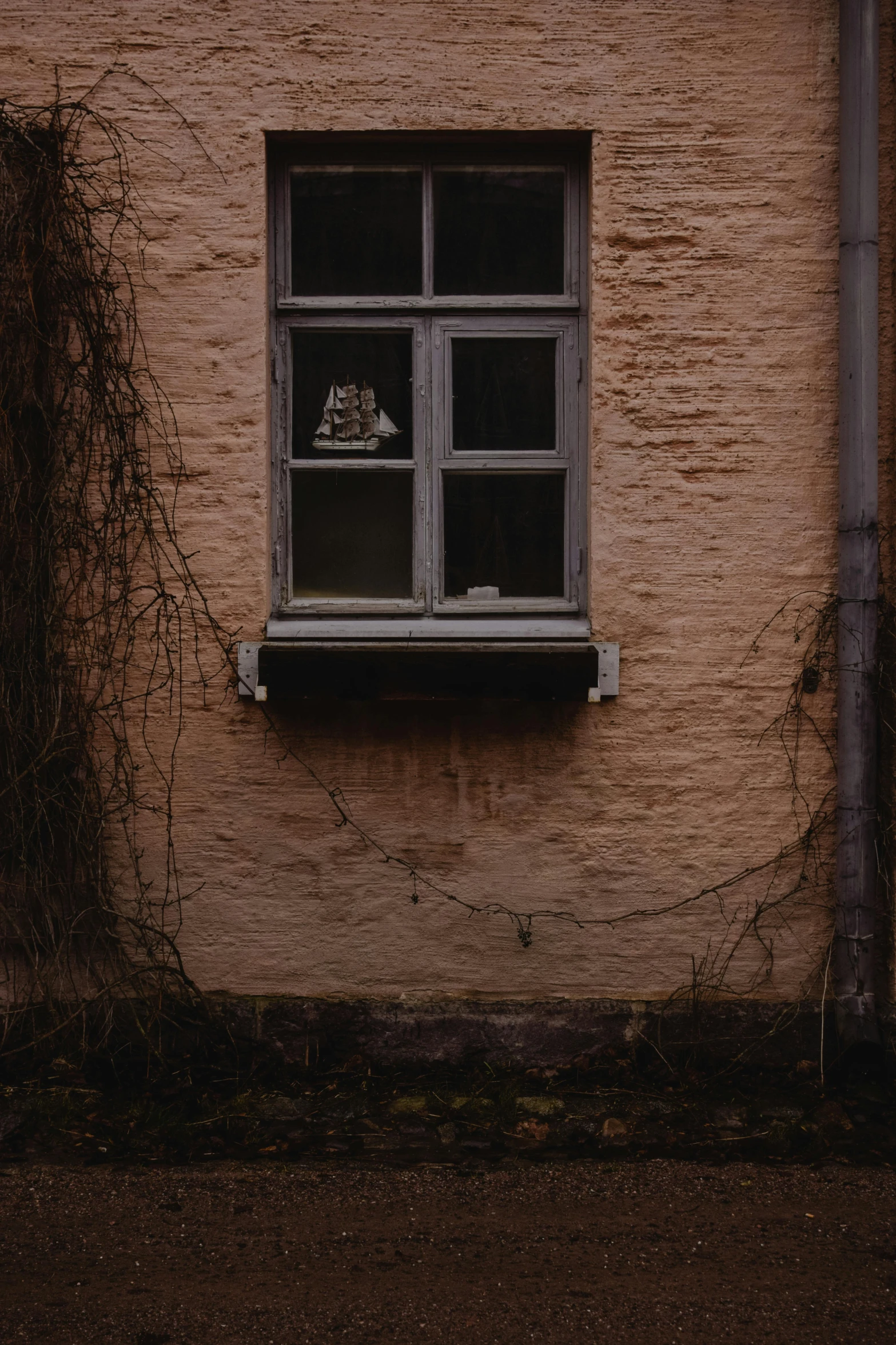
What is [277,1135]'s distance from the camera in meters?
3.63

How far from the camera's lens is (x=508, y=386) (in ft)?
13.9

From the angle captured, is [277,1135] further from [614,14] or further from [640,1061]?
[614,14]

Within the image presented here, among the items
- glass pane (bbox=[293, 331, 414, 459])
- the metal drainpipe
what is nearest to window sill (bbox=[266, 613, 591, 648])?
glass pane (bbox=[293, 331, 414, 459])

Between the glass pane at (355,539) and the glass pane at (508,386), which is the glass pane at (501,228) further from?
the glass pane at (355,539)

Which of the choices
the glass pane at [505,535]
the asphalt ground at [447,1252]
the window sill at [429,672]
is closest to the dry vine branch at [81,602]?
the window sill at [429,672]

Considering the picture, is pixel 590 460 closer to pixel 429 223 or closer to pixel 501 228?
pixel 501 228

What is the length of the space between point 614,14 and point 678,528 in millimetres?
1917

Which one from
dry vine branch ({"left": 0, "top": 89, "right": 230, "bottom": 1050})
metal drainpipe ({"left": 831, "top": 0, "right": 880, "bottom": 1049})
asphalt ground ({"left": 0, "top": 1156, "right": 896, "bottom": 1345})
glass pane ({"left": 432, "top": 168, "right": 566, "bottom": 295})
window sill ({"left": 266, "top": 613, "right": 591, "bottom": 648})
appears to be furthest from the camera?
glass pane ({"left": 432, "top": 168, "right": 566, "bottom": 295})

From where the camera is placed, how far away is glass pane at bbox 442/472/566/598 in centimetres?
427

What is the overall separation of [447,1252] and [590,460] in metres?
2.73

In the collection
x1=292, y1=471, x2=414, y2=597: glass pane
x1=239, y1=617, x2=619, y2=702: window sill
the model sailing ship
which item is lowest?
x1=239, y1=617, x2=619, y2=702: window sill

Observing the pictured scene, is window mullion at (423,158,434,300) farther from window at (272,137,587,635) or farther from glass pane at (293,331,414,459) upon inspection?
glass pane at (293,331,414,459)

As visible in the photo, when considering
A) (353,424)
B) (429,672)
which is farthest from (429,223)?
(429,672)

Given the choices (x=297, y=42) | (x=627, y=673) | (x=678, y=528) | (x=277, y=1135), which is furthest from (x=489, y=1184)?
(x=297, y=42)
